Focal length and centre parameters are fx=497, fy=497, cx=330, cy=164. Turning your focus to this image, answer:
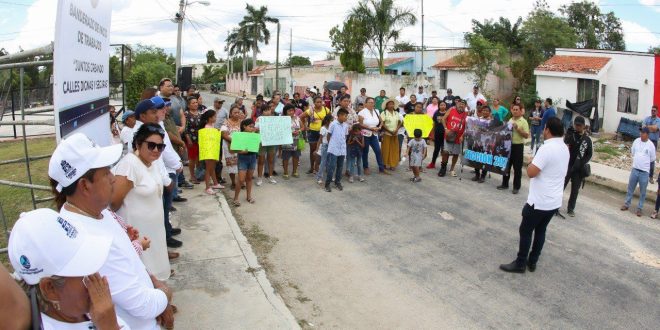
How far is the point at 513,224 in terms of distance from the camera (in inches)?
308

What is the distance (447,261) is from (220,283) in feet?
9.31

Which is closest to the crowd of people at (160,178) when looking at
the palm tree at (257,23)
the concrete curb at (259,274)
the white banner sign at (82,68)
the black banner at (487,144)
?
the black banner at (487,144)

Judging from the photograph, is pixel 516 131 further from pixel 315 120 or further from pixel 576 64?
pixel 576 64

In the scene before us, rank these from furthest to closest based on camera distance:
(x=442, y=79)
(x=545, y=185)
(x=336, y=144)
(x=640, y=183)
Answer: (x=442, y=79)
(x=336, y=144)
(x=640, y=183)
(x=545, y=185)

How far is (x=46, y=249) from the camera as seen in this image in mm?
1700

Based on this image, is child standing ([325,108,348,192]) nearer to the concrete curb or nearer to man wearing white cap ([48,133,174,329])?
the concrete curb

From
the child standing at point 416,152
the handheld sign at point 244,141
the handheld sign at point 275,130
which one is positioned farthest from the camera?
the child standing at point 416,152

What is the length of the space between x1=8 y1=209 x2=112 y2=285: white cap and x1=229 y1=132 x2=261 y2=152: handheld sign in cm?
672

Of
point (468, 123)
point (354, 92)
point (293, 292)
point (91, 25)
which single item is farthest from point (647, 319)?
point (354, 92)

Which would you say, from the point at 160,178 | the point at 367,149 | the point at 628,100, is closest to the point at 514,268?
the point at 160,178

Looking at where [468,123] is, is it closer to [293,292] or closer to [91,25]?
[293,292]

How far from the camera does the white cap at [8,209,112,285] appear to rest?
170 cm

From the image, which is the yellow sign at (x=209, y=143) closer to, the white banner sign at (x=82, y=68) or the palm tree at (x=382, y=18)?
the white banner sign at (x=82, y=68)

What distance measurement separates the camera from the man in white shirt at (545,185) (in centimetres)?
568
